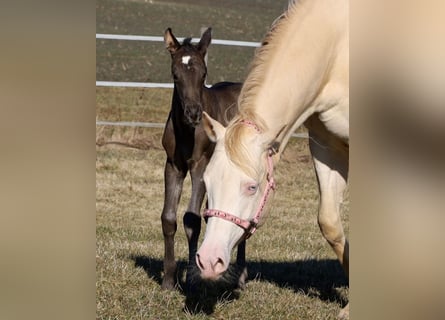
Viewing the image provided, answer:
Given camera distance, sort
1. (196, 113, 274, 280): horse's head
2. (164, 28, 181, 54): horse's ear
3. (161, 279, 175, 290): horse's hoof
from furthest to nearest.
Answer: (164, 28, 181, 54): horse's ear
(161, 279, 175, 290): horse's hoof
(196, 113, 274, 280): horse's head

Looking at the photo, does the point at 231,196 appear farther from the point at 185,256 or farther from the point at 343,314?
the point at 185,256

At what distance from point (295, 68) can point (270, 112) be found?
0.25 metres

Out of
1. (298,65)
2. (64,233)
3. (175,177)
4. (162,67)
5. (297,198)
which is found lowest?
(162,67)

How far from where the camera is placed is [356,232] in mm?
569

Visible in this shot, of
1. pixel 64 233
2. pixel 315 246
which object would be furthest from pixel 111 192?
pixel 64 233

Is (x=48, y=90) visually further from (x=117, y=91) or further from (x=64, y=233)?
(x=117, y=91)

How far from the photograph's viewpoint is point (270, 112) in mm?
3152

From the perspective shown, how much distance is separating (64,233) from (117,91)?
12.7 meters

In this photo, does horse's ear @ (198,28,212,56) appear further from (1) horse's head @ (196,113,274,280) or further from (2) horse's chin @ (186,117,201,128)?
(1) horse's head @ (196,113,274,280)

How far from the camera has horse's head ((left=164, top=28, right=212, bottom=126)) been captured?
15.7 feet

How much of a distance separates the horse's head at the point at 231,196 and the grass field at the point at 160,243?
1022 mm

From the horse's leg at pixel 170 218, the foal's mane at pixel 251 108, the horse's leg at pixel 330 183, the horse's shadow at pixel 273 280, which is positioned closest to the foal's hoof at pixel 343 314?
the horse's leg at pixel 330 183

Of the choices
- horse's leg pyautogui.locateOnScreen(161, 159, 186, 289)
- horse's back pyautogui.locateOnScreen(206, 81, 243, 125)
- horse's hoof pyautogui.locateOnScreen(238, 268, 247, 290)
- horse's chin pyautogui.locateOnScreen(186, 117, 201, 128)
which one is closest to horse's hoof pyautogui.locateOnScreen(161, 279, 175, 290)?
horse's leg pyautogui.locateOnScreen(161, 159, 186, 289)

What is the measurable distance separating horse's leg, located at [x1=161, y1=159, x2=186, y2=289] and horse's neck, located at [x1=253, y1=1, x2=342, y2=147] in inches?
60.9
